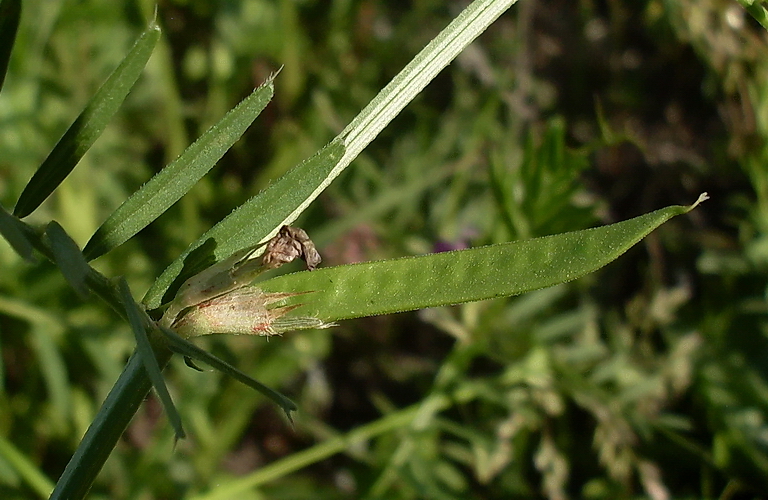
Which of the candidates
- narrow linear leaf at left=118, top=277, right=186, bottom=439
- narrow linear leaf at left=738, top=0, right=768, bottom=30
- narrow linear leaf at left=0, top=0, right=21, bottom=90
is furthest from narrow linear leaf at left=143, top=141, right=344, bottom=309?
narrow linear leaf at left=738, top=0, right=768, bottom=30

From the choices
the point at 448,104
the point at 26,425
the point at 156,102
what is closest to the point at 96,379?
the point at 26,425

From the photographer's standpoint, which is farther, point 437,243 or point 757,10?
point 437,243

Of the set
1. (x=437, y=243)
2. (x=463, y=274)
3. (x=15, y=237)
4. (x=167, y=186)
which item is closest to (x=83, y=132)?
(x=167, y=186)

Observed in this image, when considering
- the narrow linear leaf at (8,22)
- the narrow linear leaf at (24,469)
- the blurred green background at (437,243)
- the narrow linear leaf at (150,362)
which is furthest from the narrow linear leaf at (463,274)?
the narrow linear leaf at (24,469)

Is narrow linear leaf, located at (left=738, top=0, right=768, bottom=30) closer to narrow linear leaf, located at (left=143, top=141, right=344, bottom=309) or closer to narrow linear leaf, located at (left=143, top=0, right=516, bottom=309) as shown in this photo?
narrow linear leaf, located at (left=143, top=0, right=516, bottom=309)

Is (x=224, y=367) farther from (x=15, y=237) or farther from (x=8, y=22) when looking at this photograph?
(x=8, y=22)

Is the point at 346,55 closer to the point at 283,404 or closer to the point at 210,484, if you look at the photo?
the point at 210,484
